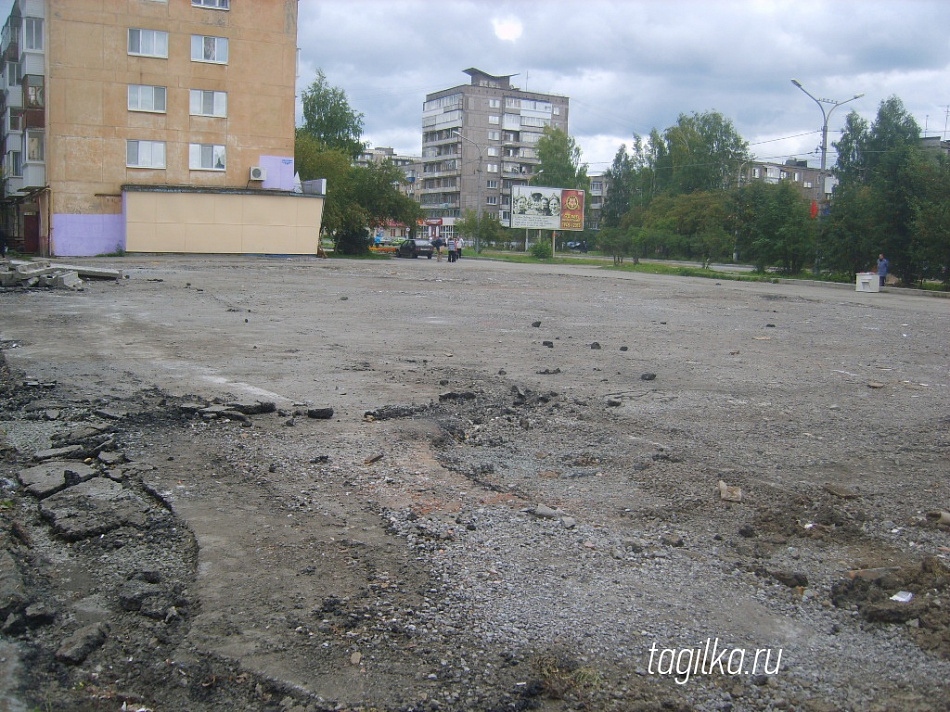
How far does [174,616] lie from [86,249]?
144ft

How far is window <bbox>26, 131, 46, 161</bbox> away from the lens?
4222cm

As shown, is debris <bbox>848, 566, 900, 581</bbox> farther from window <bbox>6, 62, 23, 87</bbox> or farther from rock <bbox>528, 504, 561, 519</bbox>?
window <bbox>6, 62, 23, 87</bbox>

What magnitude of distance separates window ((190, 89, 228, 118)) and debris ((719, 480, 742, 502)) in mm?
45291

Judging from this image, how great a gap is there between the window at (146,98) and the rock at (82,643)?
45.4 meters

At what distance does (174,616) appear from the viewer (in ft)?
11.5

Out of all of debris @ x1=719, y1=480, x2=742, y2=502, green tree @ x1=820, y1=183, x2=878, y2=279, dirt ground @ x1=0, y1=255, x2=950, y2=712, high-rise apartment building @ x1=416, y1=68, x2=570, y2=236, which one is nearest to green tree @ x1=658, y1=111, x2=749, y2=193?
high-rise apartment building @ x1=416, y1=68, x2=570, y2=236

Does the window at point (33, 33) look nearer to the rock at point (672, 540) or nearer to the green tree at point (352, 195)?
the green tree at point (352, 195)

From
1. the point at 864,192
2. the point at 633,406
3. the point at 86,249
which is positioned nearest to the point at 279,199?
the point at 86,249

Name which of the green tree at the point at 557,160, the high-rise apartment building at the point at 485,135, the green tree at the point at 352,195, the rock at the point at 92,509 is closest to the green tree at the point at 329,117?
the green tree at the point at 352,195

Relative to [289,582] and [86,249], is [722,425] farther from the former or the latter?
[86,249]

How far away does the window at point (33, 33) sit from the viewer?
41.6m

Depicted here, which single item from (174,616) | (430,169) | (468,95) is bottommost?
(174,616)

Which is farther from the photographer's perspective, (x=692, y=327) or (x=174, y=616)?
(x=692, y=327)

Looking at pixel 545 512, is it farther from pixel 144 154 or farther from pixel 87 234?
pixel 144 154
